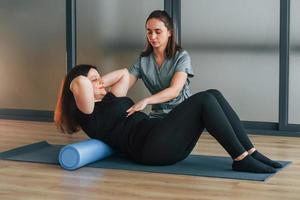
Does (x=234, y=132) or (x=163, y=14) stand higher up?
(x=163, y=14)

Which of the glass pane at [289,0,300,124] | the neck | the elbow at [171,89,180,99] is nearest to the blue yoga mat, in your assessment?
the elbow at [171,89,180,99]

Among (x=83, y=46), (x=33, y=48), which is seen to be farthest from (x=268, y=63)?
(x=33, y=48)

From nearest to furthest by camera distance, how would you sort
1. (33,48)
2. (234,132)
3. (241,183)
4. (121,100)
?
(241,183) → (234,132) → (121,100) → (33,48)

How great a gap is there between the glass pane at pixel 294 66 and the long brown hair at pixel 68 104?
204cm

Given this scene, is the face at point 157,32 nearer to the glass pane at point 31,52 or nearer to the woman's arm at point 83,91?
the woman's arm at point 83,91

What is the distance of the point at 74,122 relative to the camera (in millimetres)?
3643

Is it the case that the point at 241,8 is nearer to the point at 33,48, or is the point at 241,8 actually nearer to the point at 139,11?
the point at 139,11

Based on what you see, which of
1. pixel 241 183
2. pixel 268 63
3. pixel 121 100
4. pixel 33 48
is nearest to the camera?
pixel 241 183

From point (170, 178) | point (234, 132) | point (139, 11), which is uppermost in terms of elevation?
point (139, 11)

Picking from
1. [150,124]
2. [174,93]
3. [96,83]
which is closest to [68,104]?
[96,83]

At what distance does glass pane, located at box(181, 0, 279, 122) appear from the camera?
16.5ft

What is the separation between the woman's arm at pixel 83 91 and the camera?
3436mm

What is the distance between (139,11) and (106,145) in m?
2.10

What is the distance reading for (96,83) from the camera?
3592mm
